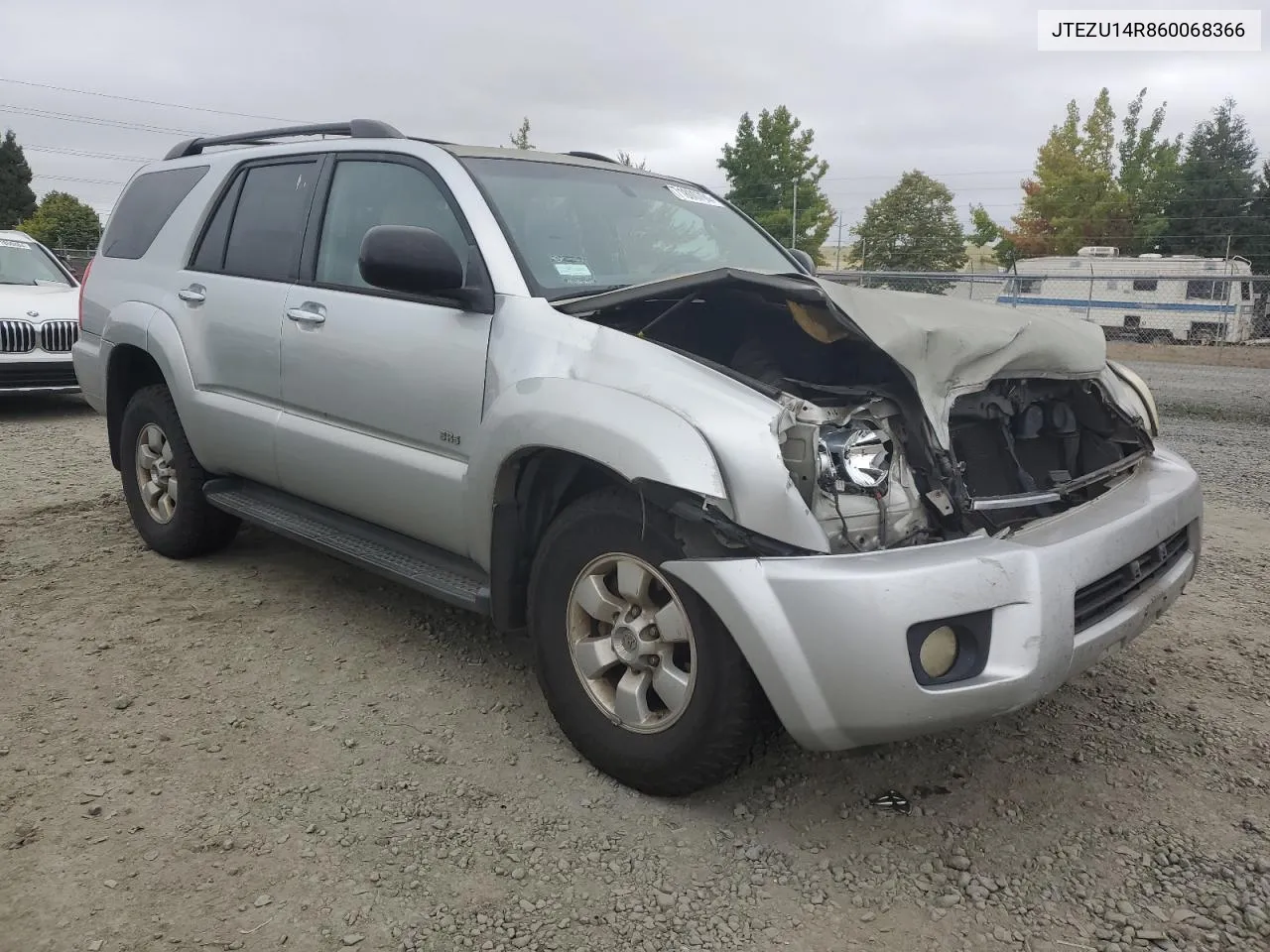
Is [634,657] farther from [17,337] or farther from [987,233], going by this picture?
[987,233]

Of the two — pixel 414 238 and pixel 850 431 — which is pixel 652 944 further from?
pixel 414 238

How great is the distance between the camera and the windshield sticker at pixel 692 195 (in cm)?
411

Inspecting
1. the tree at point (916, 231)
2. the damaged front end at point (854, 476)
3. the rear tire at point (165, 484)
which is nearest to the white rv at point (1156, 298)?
the tree at point (916, 231)

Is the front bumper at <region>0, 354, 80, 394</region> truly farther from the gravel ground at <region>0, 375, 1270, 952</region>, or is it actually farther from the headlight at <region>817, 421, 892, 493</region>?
the headlight at <region>817, 421, 892, 493</region>

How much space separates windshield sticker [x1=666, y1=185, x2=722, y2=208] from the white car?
21.3ft

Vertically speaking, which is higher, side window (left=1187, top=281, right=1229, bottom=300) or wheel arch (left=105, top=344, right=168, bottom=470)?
side window (left=1187, top=281, right=1229, bottom=300)

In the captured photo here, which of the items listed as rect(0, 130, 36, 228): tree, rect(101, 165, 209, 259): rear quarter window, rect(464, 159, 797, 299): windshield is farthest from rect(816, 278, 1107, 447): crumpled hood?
rect(0, 130, 36, 228): tree

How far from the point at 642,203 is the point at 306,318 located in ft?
4.50

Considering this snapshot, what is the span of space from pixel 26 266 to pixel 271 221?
7412mm

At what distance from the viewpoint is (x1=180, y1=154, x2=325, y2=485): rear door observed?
3.82m

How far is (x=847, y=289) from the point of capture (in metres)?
2.78

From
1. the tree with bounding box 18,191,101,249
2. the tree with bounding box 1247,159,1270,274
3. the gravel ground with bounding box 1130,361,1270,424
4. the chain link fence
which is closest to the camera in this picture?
the gravel ground with bounding box 1130,361,1270,424

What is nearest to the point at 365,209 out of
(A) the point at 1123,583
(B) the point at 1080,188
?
(A) the point at 1123,583

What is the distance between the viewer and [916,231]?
35.7 metres
